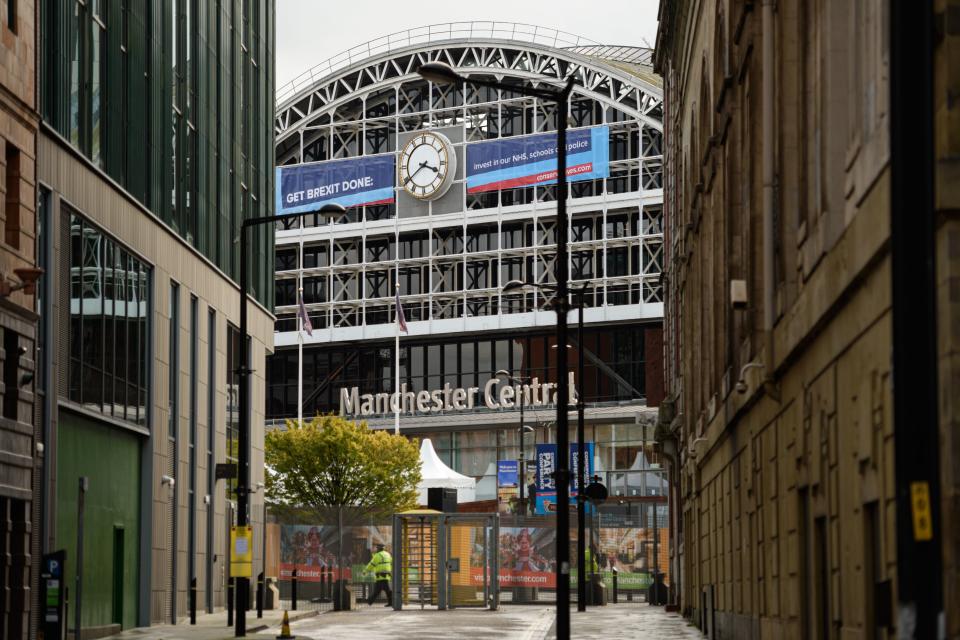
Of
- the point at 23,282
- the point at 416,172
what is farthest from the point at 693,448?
the point at 416,172

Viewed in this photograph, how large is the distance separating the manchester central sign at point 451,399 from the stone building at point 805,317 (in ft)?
215

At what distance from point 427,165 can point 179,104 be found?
6590 cm

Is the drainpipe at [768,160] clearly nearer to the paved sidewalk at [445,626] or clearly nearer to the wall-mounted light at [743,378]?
the wall-mounted light at [743,378]

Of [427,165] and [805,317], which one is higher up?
[427,165]

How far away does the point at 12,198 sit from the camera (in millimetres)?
30641

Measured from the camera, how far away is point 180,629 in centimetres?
3894

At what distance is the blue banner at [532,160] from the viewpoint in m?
103

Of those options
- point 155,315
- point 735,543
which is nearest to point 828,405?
point 735,543

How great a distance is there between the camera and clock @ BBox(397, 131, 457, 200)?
11038cm

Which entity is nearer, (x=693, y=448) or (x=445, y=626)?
(x=445, y=626)

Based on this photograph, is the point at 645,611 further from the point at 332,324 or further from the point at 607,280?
the point at 332,324

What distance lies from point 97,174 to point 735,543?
1660 cm

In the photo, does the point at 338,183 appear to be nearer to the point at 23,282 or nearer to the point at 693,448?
the point at 693,448

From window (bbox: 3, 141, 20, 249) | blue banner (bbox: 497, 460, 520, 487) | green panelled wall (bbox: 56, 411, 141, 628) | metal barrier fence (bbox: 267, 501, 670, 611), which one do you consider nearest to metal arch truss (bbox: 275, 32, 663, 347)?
blue banner (bbox: 497, 460, 520, 487)
